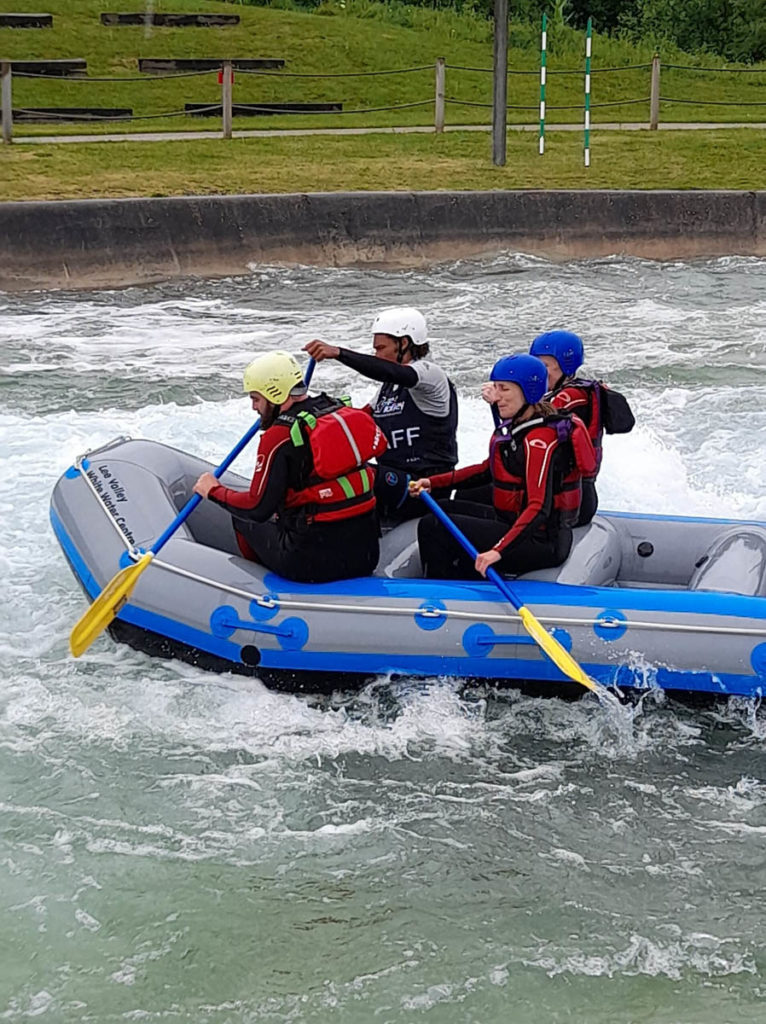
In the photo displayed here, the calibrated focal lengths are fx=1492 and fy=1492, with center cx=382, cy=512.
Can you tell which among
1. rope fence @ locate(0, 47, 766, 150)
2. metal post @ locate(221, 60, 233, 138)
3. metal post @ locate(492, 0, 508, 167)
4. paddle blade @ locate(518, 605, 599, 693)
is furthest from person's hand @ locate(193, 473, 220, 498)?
metal post @ locate(221, 60, 233, 138)

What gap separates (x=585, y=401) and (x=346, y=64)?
18.1m

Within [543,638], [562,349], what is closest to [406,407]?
[562,349]

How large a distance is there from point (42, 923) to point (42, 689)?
1464mm

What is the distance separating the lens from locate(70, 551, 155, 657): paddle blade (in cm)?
555

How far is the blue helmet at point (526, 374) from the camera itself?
5.20 metres

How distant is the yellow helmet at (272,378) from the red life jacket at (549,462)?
0.78 m

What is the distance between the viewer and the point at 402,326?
19.1 feet

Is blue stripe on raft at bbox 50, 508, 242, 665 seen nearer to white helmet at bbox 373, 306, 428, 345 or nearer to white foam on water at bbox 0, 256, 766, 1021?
white foam on water at bbox 0, 256, 766, 1021

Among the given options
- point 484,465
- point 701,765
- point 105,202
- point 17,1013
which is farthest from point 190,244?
point 17,1013

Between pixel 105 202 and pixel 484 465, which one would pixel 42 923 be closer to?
pixel 484 465

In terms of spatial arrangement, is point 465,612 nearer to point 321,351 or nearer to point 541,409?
point 541,409

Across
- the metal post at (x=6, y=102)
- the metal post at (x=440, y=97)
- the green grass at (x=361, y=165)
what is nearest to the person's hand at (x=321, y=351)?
the green grass at (x=361, y=165)

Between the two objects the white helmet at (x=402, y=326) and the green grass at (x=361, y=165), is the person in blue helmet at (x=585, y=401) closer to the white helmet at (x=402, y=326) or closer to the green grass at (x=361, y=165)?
the white helmet at (x=402, y=326)

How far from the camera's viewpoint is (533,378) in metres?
5.21
